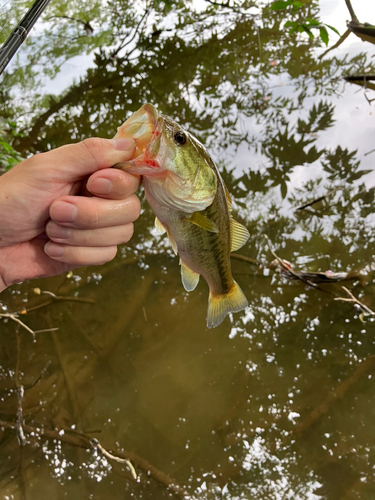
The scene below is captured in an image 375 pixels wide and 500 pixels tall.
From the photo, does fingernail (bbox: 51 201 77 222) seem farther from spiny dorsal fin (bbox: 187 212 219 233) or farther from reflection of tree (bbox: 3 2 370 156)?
reflection of tree (bbox: 3 2 370 156)

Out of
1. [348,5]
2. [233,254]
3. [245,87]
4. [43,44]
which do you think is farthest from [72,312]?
[348,5]

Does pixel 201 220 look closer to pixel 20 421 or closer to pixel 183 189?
pixel 183 189

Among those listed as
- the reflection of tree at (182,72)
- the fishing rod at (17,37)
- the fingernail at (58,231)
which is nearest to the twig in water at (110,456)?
the fingernail at (58,231)

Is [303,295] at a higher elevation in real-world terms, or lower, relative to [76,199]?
lower

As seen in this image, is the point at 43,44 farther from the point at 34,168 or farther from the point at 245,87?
the point at 34,168

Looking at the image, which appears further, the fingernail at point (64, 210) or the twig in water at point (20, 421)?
the twig in water at point (20, 421)

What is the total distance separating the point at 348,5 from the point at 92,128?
14.1ft

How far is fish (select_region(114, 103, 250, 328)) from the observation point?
1.16 m

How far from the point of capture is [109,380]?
2902 millimetres

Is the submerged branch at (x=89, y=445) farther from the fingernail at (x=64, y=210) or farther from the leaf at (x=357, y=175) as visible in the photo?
the leaf at (x=357, y=175)

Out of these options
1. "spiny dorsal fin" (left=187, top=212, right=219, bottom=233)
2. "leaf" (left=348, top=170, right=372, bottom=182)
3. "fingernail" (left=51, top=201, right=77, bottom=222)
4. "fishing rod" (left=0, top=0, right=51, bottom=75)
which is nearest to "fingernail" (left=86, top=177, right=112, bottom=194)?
"fingernail" (left=51, top=201, right=77, bottom=222)

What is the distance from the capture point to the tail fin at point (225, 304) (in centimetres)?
180

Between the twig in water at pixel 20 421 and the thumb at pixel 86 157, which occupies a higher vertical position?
the thumb at pixel 86 157

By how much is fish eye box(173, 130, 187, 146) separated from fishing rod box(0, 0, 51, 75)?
1.04 m
